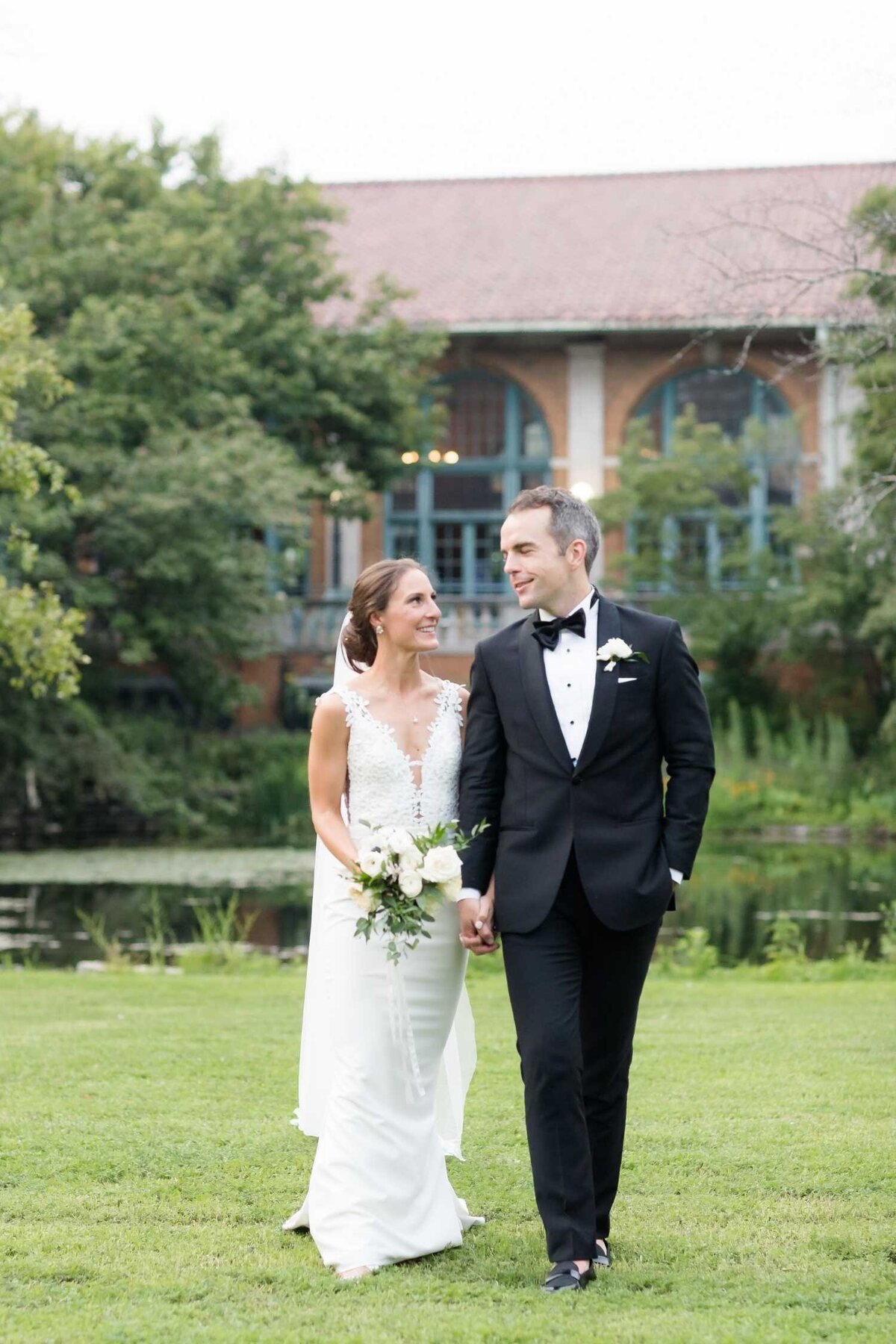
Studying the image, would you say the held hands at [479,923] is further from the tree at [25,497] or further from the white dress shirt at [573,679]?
the tree at [25,497]

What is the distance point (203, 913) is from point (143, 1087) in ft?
27.4

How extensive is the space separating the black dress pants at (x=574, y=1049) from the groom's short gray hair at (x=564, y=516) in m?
0.90

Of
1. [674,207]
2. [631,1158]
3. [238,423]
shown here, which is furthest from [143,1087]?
[674,207]

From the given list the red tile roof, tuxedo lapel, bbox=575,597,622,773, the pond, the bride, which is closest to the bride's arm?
the bride

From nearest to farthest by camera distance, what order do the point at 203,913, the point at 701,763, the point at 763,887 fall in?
the point at 701,763 → the point at 203,913 → the point at 763,887

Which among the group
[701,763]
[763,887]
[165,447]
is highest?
[165,447]

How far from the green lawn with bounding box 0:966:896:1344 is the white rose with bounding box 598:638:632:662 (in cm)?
169

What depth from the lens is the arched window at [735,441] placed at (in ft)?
98.2

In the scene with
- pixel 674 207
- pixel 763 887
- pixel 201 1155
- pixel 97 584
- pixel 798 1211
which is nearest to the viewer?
pixel 798 1211

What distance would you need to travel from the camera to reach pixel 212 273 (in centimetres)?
2692

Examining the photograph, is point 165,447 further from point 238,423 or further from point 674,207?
point 674,207

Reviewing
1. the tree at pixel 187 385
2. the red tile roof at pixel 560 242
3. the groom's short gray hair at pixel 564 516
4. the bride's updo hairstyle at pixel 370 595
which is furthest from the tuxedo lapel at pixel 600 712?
the red tile roof at pixel 560 242

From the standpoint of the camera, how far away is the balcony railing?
102 feet

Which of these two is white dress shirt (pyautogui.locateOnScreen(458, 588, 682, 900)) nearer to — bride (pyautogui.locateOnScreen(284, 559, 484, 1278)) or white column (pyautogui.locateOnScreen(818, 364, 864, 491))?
bride (pyautogui.locateOnScreen(284, 559, 484, 1278))
